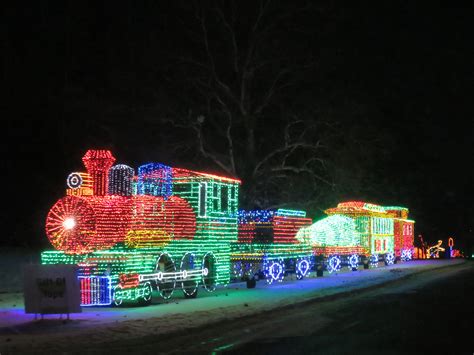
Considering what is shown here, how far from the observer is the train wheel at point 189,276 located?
17.3 meters

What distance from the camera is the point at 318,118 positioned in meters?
30.8

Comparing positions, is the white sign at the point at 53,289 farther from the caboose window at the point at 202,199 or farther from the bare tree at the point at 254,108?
the bare tree at the point at 254,108

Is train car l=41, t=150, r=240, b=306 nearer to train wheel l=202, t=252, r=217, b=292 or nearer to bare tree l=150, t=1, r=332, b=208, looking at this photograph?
train wheel l=202, t=252, r=217, b=292

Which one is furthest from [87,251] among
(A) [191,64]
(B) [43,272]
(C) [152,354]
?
(A) [191,64]

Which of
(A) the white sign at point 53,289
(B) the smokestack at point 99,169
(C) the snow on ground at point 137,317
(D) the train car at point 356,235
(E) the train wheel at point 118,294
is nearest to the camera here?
(C) the snow on ground at point 137,317

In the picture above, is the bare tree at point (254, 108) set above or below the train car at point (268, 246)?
above

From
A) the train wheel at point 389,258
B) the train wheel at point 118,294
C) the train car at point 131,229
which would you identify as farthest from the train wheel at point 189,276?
the train wheel at point 389,258

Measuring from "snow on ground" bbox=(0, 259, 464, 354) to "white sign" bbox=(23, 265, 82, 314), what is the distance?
0.91ft

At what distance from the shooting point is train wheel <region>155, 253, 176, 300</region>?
16.4m

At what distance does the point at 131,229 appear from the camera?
15.5 meters

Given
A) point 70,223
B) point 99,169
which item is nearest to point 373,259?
point 99,169

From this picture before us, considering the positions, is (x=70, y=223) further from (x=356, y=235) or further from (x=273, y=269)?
(x=356, y=235)

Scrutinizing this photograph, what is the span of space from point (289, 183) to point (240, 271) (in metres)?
11.0

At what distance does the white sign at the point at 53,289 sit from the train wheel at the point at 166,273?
10.7ft
